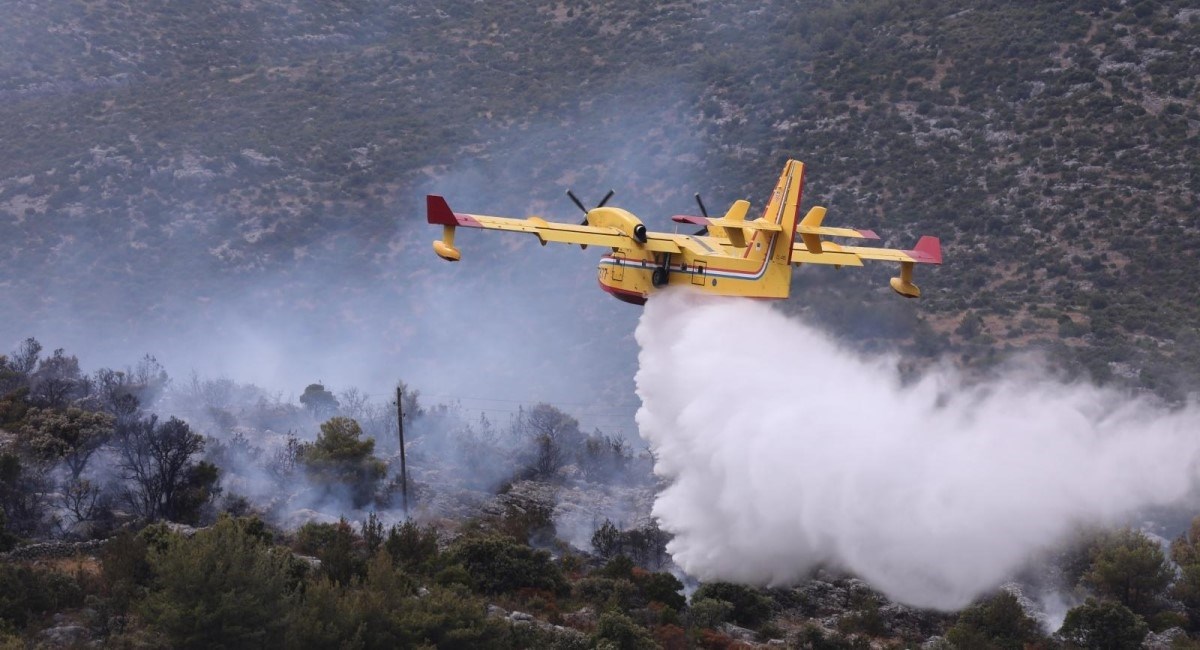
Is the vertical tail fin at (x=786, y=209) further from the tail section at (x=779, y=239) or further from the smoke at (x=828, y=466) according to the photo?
the smoke at (x=828, y=466)

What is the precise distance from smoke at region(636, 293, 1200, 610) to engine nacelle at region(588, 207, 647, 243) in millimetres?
2050

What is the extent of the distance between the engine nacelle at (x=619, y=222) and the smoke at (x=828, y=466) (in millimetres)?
2050

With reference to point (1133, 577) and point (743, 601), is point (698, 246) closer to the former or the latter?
point (743, 601)

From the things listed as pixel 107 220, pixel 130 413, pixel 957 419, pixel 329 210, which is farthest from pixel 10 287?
pixel 957 419

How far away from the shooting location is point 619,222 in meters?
42.4

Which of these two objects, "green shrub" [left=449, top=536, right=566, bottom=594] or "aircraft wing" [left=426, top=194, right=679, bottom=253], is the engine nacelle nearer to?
"aircraft wing" [left=426, top=194, right=679, bottom=253]

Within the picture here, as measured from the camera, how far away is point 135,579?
119 feet

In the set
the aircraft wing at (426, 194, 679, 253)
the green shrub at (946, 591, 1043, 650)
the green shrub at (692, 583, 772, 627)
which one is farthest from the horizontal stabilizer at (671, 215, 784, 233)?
the green shrub at (946, 591, 1043, 650)

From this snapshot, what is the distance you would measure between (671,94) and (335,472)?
132 feet

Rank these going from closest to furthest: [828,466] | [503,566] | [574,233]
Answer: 1. [828,466]
2. [503,566]
3. [574,233]

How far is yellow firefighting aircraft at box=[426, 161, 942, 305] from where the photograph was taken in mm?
41031

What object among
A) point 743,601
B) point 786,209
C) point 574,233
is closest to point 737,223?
point 786,209

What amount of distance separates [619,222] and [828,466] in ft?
29.1

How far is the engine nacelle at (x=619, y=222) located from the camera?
4194 cm
